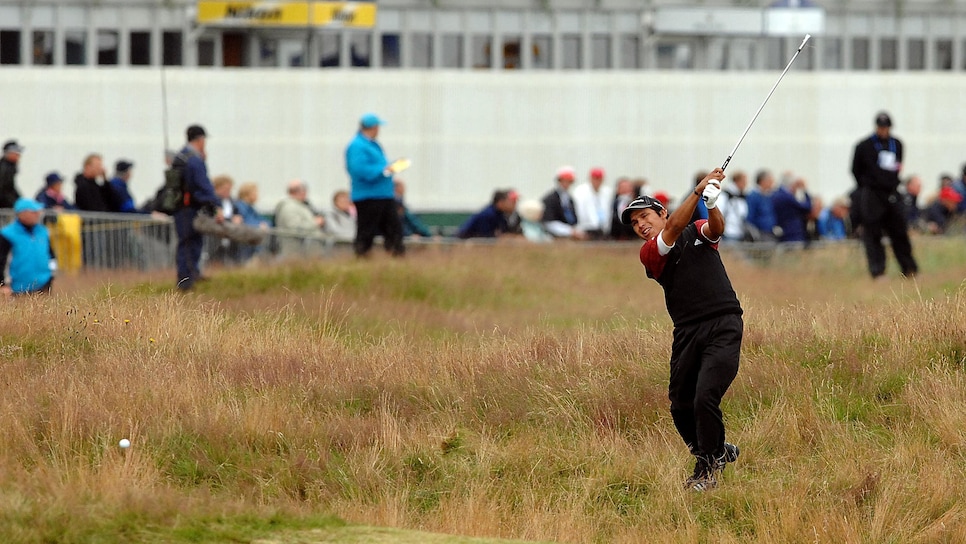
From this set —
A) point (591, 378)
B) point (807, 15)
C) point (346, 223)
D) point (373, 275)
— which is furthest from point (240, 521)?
point (807, 15)

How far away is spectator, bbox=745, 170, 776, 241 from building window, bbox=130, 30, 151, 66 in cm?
2123

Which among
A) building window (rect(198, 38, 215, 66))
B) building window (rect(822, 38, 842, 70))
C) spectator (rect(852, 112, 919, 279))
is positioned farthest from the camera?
building window (rect(822, 38, 842, 70))

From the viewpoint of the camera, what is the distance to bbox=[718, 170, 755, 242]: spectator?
25391 millimetres

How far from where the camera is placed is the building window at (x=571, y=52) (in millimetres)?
43688

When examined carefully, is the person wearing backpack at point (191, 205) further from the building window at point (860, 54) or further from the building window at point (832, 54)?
the building window at point (860, 54)

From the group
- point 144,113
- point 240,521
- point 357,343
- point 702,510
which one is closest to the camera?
point 240,521

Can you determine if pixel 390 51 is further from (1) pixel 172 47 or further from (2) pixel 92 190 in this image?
(2) pixel 92 190

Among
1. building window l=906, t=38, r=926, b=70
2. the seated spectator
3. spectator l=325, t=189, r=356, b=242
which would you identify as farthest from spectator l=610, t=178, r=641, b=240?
building window l=906, t=38, r=926, b=70

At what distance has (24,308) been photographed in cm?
1163

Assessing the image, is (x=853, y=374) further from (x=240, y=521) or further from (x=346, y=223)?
(x=346, y=223)

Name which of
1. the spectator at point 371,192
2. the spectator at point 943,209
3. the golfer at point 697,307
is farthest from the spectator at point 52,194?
the spectator at point 943,209

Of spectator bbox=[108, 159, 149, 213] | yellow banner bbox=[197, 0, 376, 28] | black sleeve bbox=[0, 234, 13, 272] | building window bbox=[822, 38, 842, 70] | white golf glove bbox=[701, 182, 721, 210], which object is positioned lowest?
black sleeve bbox=[0, 234, 13, 272]

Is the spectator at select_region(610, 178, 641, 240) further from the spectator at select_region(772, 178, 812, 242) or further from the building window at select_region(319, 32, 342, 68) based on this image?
the building window at select_region(319, 32, 342, 68)

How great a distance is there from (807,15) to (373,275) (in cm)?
2861
